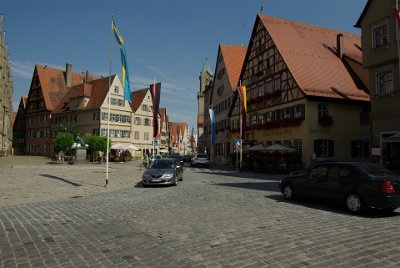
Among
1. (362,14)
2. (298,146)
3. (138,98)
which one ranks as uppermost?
(138,98)

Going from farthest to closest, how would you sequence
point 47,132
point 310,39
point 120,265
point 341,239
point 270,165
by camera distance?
point 47,132 → point 310,39 → point 270,165 → point 341,239 → point 120,265

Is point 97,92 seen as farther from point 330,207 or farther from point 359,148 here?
point 330,207

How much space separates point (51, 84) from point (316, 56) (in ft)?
189

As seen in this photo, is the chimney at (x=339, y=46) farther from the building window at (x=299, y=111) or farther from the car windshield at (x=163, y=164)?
the car windshield at (x=163, y=164)

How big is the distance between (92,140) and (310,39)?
102ft

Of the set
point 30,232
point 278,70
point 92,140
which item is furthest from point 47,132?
point 30,232

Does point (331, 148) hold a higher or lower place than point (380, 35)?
lower

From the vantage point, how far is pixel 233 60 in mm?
55312

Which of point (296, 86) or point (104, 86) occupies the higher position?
point (104, 86)

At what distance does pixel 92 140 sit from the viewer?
5094 cm

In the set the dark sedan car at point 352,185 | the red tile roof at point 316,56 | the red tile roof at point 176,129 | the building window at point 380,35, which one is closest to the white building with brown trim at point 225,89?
the red tile roof at point 316,56

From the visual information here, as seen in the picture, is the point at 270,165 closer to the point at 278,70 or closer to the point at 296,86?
the point at 296,86

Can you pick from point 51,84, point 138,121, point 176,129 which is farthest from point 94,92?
point 176,129

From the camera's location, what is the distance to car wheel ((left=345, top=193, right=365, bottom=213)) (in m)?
10.2
